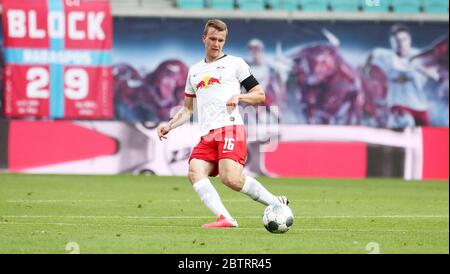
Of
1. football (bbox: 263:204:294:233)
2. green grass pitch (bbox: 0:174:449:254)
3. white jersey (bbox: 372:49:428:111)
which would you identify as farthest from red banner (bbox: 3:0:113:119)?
football (bbox: 263:204:294:233)

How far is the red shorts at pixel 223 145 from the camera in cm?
1320

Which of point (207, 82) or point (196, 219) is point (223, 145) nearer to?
point (207, 82)

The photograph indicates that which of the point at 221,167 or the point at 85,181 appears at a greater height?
the point at 221,167

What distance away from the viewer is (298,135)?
94.5ft

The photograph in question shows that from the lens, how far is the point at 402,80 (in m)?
30.9

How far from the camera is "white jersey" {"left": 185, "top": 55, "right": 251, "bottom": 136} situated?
13.4m

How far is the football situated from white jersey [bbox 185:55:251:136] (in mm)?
1149

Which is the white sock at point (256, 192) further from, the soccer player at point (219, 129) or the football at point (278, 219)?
the football at point (278, 219)

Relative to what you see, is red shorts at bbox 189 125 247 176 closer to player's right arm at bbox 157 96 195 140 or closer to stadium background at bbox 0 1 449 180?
A: player's right arm at bbox 157 96 195 140
